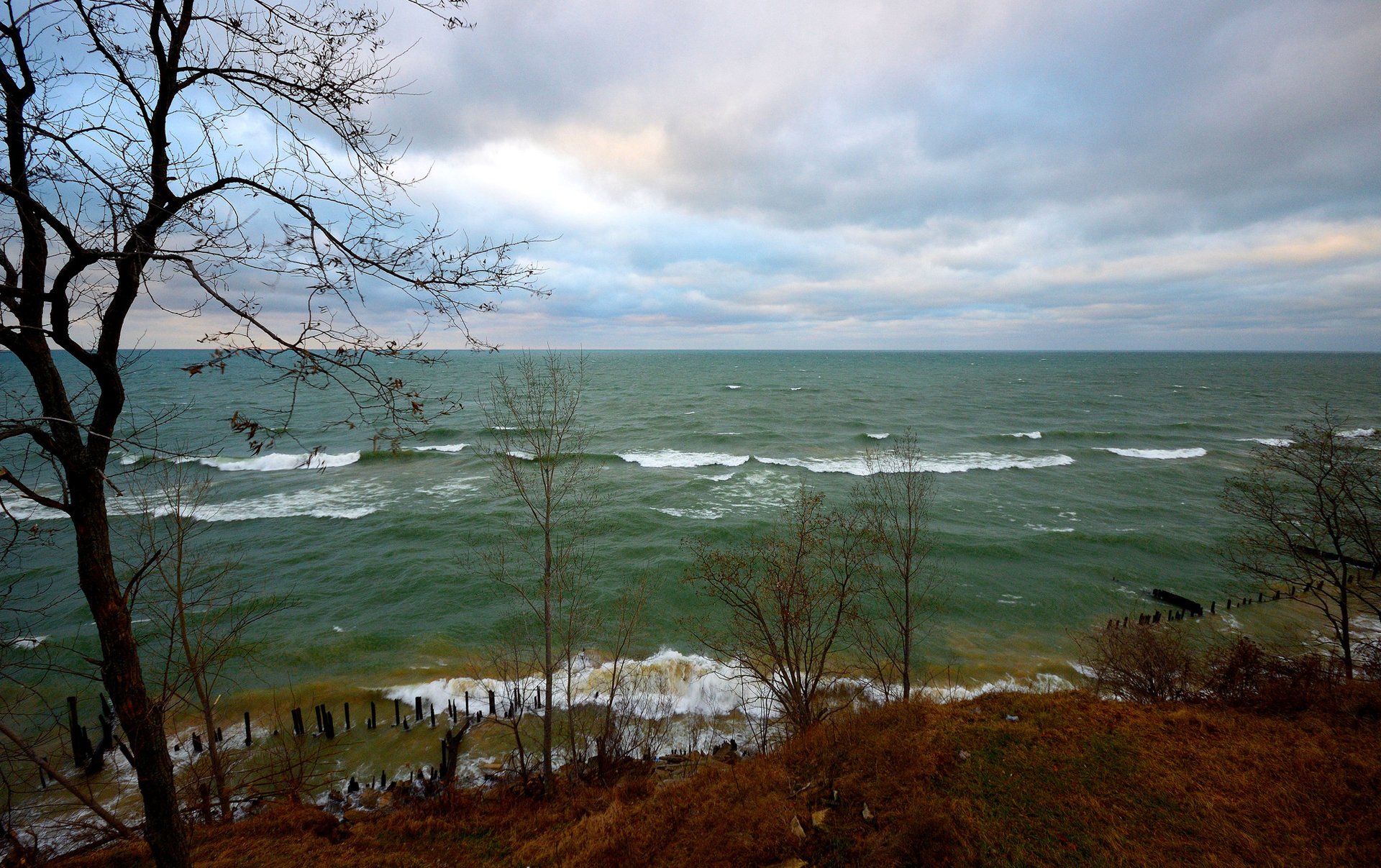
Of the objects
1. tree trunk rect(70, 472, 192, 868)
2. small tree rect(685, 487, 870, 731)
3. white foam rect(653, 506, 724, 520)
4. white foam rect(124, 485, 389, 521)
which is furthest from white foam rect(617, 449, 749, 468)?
tree trunk rect(70, 472, 192, 868)

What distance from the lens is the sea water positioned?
63.6 ft

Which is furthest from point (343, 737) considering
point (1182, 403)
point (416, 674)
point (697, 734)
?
point (1182, 403)

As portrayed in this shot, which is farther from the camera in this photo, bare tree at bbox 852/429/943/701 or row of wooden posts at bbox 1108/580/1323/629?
row of wooden posts at bbox 1108/580/1323/629

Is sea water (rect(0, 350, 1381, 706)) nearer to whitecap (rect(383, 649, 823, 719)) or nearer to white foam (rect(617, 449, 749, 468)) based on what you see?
whitecap (rect(383, 649, 823, 719))

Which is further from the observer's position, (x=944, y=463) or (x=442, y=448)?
(x=442, y=448)

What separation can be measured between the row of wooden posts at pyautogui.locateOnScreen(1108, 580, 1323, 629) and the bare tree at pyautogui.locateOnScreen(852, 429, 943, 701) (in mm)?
6860

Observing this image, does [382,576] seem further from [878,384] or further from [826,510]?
[878,384]

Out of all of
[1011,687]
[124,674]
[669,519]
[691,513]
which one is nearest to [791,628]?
[1011,687]

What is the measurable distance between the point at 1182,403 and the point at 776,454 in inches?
2994

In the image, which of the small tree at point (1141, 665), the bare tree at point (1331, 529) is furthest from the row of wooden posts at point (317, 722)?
the bare tree at point (1331, 529)

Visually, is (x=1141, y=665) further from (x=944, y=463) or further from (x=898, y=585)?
(x=944, y=463)

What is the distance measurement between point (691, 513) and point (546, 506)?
18.3 meters

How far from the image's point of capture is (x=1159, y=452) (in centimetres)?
4888

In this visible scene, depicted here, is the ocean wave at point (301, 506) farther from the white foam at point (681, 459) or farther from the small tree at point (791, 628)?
the small tree at point (791, 628)
